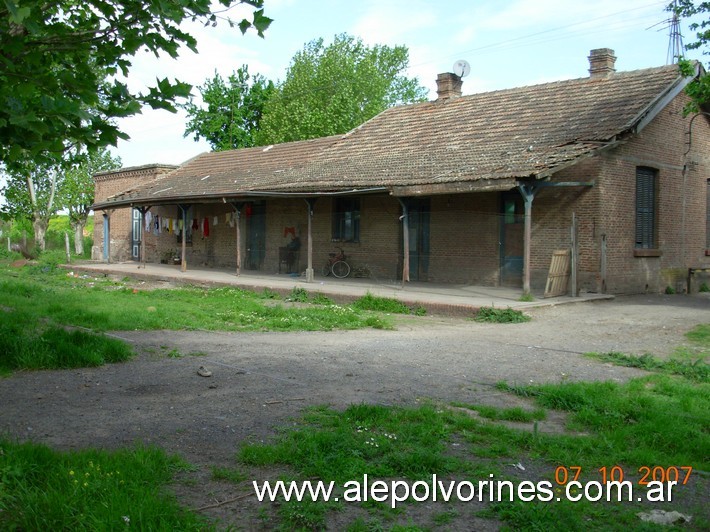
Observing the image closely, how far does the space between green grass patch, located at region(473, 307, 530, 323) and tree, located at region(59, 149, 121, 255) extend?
2764 cm

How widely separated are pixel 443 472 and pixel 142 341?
6.34 meters

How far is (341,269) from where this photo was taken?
74.5 feet

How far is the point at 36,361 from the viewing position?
7691 millimetres

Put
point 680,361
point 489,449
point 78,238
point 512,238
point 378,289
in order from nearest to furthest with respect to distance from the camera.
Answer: point 489,449 < point 680,361 < point 378,289 < point 512,238 < point 78,238

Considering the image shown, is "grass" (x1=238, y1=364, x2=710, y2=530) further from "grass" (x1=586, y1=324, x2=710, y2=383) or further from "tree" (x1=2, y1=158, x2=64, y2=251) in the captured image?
"tree" (x1=2, y1=158, x2=64, y2=251)

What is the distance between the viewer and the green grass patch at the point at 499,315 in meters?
13.6

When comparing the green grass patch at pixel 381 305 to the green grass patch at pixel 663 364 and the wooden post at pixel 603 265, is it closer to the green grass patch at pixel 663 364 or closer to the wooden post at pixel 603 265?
the wooden post at pixel 603 265

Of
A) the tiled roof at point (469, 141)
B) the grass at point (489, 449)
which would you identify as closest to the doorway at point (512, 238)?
the tiled roof at point (469, 141)

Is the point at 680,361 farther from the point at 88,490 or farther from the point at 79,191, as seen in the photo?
the point at 79,191

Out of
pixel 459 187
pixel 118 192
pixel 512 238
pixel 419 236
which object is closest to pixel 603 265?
pixel 512 238

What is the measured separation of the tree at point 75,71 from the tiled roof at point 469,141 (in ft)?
36.1

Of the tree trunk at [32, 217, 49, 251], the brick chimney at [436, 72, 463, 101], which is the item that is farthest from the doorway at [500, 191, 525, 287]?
the tree trunk at [32, 217, 49, 251]

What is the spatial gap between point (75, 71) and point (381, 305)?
10.9 meters

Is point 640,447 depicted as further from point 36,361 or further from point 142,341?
point 142,341
